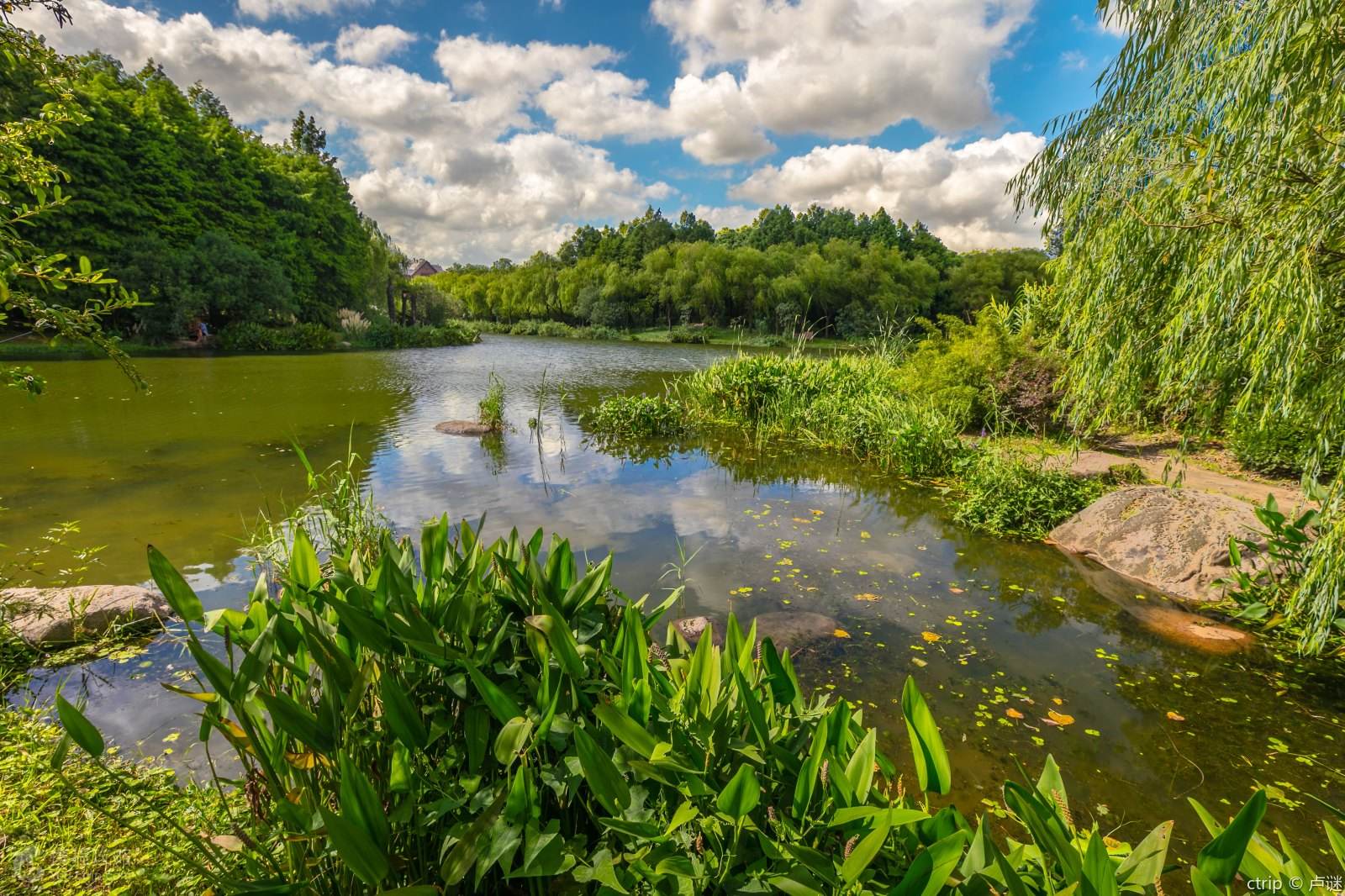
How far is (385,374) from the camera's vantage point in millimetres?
18422

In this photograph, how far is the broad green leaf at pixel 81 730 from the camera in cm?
108

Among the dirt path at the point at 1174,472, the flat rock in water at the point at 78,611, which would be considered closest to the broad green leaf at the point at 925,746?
the flat rock in water at the point at 78,611

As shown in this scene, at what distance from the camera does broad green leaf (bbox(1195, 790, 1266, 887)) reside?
37.8 inches

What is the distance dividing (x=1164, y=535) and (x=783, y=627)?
139 inches

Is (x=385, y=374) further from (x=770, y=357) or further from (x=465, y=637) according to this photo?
(x=465, y=637)

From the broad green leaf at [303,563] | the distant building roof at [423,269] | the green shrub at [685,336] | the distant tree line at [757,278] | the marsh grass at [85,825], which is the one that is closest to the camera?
the broad green leaf at [303,563]

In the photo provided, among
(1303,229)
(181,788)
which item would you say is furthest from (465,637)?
(1303,229)

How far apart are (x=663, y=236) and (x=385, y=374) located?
54.0 m

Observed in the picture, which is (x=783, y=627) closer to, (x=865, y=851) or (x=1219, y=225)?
(x=865, y=851)

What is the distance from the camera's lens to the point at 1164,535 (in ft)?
15.9

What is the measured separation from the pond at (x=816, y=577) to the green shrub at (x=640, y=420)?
55 centimetres

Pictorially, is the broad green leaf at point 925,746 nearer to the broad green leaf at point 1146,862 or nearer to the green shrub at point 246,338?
the broad green leaf at point 1146,862

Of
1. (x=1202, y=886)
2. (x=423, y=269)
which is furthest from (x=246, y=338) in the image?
(x=423, y=269)

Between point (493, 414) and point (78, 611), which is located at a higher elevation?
point (493, 414)
